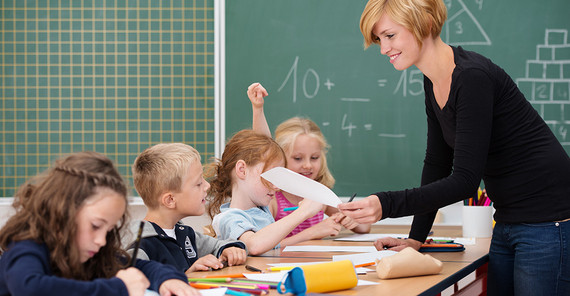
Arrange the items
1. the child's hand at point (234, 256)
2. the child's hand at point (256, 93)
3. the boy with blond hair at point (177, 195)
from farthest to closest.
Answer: the child's hand at point (256, 93) → the boy with blond hair at point (177, 195) → the child's hand at point (234, 256)

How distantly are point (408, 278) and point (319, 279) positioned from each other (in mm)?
312

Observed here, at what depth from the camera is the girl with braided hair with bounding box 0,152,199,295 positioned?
108 cm

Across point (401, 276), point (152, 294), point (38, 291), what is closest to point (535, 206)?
point (401, 276)

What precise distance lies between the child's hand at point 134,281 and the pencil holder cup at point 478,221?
171 cm

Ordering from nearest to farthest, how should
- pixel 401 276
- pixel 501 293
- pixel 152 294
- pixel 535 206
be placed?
pixel 152 294
pixel 401 276
pixel 535 206
pixel 501 293

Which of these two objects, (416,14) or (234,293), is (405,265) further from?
(416,14)

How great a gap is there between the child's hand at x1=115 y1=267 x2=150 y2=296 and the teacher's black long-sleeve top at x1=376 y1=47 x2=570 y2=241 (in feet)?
2.02

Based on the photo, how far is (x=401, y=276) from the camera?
1464 millimetres

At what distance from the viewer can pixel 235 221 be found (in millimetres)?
2035

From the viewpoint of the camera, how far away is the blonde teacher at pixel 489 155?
1.53 meters

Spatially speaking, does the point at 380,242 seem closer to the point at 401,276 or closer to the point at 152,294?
the point at 401,276

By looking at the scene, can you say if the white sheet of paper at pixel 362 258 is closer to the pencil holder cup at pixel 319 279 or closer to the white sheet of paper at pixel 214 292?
the pencil holder cup at pixel 319 279

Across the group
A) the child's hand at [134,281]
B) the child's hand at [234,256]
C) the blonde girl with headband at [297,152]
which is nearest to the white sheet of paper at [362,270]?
the child's hand at [234,256]

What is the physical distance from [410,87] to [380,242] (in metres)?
1.48
